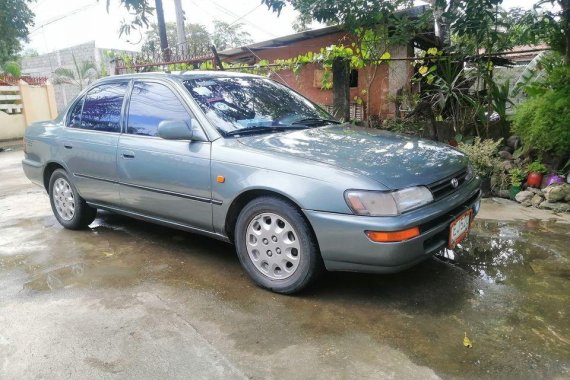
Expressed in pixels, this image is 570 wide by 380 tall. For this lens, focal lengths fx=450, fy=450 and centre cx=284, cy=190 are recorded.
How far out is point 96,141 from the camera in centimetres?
398

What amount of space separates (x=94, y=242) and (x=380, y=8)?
457 centimetres

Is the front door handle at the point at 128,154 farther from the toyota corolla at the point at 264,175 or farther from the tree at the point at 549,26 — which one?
the tree at the point at 549,26

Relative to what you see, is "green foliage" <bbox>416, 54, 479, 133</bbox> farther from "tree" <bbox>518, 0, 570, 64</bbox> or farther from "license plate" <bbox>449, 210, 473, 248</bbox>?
"license plate" <bbox>449, 210, 473, 248</bbox>

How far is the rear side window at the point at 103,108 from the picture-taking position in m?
3.95

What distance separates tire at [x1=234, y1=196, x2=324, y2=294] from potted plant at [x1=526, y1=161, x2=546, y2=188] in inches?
142

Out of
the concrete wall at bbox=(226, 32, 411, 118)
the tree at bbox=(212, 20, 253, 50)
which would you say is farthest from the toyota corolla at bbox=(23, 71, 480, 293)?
the tree at bbox=(212, 20, 253, 50)

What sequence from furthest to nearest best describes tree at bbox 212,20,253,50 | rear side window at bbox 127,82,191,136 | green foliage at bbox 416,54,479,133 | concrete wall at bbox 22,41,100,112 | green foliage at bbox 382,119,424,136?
tree at bbox 212,20,253,50 → concrete wall at bbox 22,41,100,112 → green foliage at bbox 382,119,424,136 → green foliage at bbox 416,54,479,133 → rear side window at bbox 127,82,191,136

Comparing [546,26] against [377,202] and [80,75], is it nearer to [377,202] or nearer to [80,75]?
[377,202]

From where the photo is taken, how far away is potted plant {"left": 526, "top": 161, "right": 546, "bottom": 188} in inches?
206

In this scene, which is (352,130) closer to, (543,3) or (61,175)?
(61,175)

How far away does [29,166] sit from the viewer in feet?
15.8

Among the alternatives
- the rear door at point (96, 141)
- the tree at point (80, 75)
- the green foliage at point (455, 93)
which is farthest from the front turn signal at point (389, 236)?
the tree at point (80, 75)

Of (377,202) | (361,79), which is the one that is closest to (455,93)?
(361,79)

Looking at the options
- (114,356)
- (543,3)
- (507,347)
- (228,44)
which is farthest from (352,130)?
(228,44)
